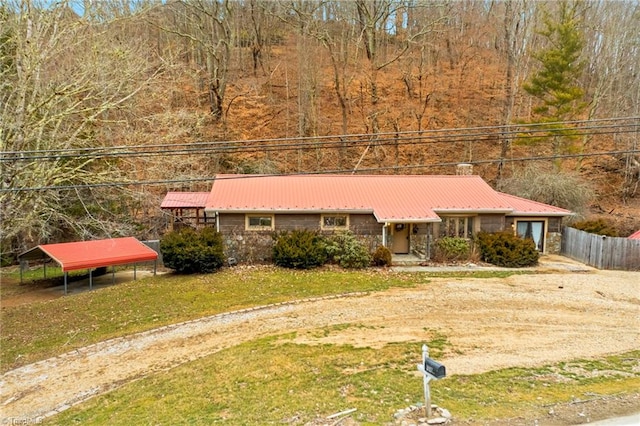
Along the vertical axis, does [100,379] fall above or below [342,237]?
below

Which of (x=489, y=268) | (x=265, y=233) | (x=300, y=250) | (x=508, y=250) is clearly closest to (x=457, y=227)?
(x=508, y=250)

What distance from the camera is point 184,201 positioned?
825 inches

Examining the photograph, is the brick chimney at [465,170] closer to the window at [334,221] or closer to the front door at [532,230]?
the front door at [532,230]

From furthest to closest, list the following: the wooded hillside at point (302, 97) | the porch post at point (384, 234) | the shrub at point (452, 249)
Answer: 1. the shrub at point (452, 249)
2. the porch post at point (384, 234)
3. the wooded hillside at point (302, 97)

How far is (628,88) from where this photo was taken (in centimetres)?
3272

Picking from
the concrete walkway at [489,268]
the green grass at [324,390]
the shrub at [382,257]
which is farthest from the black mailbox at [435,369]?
the shrub at [382,257]

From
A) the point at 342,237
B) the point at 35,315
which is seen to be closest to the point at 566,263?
the point at 342,237

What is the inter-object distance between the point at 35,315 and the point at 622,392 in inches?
579

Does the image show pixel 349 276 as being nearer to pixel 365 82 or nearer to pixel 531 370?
pixel 531 370

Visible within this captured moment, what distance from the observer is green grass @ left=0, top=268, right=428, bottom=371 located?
1094 cm

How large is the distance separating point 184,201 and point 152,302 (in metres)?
8.15

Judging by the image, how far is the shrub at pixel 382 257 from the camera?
17.6 meters

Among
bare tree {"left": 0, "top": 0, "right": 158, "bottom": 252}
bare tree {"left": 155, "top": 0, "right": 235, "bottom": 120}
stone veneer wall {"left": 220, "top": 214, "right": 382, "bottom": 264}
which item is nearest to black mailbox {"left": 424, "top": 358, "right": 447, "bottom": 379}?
bare tree {"left": 0, "top": 0, "right": 158, "bottom": 252}

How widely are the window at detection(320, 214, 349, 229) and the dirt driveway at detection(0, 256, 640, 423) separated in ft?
16.1
